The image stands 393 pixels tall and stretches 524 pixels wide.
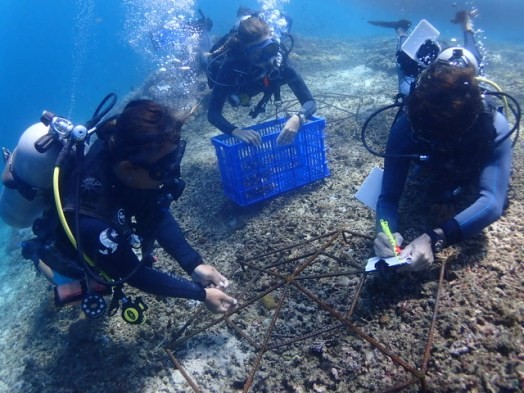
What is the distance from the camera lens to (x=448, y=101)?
85.4 inches

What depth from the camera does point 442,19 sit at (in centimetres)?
2541

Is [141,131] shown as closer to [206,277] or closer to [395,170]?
[206,277]

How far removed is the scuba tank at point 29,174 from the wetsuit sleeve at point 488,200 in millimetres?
3100

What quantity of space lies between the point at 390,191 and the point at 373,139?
3089mm

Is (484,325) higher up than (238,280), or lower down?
higher up

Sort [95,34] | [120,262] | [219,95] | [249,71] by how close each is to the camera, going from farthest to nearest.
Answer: [95,34]
[219,95]
[249,71]
[120,262]

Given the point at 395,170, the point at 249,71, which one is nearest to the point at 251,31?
the point at 249,71

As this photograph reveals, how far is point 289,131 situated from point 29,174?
277cm

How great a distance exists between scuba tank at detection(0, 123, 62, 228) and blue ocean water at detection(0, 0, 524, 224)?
88.6 ft

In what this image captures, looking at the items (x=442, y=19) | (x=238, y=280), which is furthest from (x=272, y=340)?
(x=442, y=19)

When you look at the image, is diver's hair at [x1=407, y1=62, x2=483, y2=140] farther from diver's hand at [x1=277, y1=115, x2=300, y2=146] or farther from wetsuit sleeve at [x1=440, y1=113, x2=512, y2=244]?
diver's hand at [x1=277, y1=115, x2=300, y2=146]

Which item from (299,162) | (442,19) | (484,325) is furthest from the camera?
(442,19)

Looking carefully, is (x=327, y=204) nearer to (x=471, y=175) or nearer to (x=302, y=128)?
(x=302, y=128)

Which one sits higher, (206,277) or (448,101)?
(448,101)
